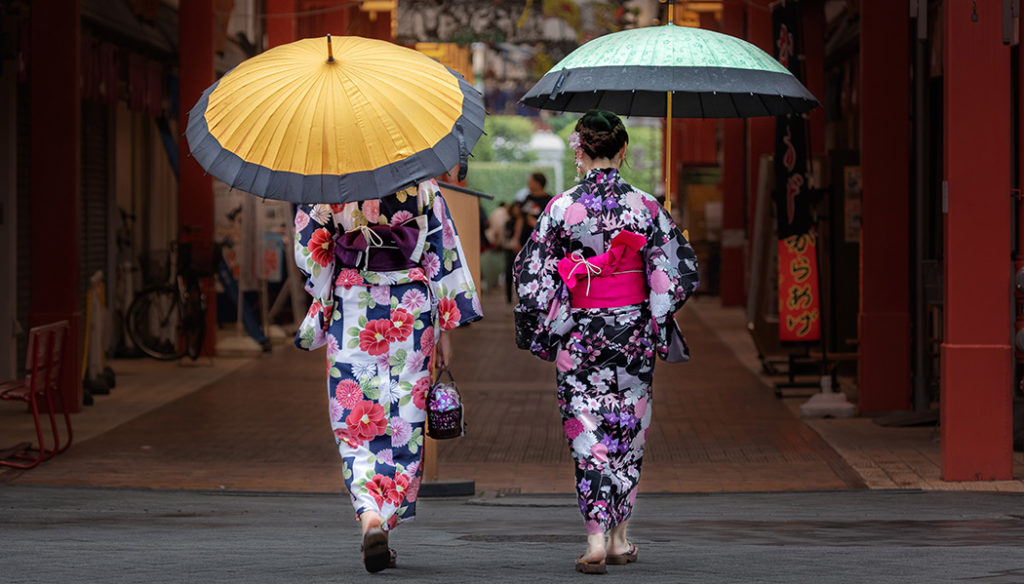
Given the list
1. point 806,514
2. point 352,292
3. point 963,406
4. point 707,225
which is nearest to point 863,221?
point 963,406

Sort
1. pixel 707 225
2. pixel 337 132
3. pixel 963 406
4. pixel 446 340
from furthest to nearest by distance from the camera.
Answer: pixel 707 225
pixel 963 406
pixel 446 340
pixel 337 132

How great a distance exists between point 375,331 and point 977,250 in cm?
400

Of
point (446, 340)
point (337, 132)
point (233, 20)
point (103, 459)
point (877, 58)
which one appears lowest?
point (103, 459)

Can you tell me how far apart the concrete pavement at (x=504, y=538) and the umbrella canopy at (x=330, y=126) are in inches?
55.6

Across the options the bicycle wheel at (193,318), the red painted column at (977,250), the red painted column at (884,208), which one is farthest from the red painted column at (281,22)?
the red painted column at (977,250)

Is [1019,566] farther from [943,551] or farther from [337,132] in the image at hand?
[337,132]

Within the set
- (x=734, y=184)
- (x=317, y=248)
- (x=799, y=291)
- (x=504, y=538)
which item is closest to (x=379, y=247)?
(x=317, y=248)

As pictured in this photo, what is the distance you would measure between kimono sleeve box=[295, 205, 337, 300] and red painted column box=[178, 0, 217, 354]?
396 inches

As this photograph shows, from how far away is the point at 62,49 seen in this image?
11.9 m

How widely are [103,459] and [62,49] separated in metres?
3.53

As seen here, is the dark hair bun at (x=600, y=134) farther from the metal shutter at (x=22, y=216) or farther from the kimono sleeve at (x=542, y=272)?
the metal shutter at (x=22, y=216)

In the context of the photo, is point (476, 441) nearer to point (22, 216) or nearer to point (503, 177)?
point (22, 216)

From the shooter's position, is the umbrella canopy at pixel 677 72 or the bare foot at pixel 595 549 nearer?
the bare foot at pixel 595 549

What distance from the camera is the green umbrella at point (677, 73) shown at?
645 cm
